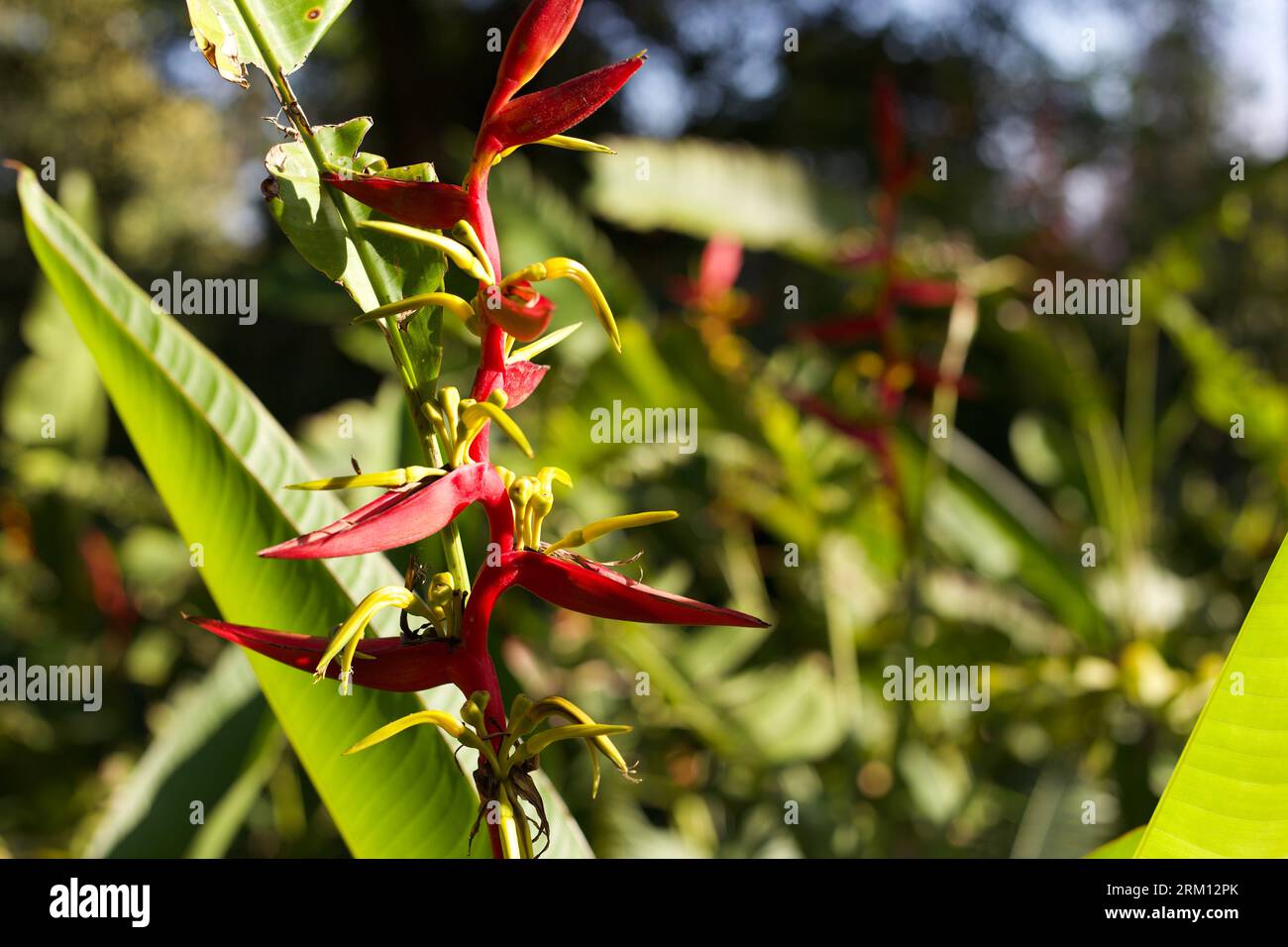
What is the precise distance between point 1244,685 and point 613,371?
83 cm

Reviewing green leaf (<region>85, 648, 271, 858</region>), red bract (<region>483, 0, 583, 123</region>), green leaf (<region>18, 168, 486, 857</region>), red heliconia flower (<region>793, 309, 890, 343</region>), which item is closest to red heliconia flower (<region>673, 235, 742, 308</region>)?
red heliconia flower (<region>793, 309, 890, 343</region>)

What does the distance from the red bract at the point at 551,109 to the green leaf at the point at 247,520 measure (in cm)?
19

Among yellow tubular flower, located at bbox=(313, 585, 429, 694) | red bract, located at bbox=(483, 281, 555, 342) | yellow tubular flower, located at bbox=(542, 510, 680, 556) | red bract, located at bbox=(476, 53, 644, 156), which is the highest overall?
red bract, located at bbox=(476, 53, 644, 156)

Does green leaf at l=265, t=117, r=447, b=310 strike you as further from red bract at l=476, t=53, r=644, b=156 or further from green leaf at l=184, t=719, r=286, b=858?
green leaf at l=184, t=719, r=286, b=858

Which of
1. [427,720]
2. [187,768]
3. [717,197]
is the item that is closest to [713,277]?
[717,197]

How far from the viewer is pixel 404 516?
Result: 225 millimetres

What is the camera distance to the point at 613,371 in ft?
3.64

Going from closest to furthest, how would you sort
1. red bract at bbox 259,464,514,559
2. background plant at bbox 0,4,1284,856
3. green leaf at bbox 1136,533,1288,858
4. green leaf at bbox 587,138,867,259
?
red bract at bbox 259,464,514,559
green leaf at bbox 1136,533,1288,858
background plant at bbox 0,4,1284,856
green leaf at bbox 587,138,867,259

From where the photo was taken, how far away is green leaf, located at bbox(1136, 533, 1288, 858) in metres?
0.32

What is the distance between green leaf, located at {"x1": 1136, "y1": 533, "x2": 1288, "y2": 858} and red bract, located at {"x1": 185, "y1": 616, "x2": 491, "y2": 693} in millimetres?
226

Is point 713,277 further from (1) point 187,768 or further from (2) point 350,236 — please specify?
(2) point 350,236

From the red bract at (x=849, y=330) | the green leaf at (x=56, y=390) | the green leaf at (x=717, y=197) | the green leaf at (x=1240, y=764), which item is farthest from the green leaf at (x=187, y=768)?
the green leaf at (x=56, y=390)

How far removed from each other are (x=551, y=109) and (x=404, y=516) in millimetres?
106
